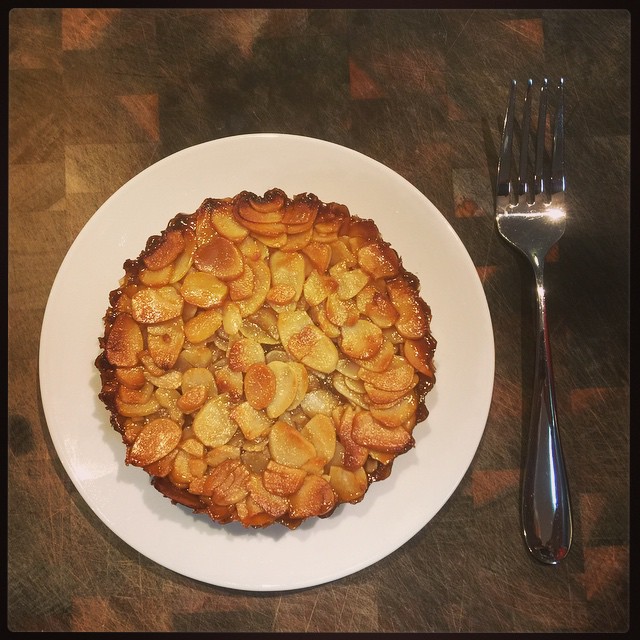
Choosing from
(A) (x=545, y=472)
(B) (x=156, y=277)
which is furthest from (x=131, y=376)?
(A) (x=545, y=472)

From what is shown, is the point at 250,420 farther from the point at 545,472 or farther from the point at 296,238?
the point at 545,472

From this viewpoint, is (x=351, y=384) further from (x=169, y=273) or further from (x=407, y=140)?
(x=407, y=140)

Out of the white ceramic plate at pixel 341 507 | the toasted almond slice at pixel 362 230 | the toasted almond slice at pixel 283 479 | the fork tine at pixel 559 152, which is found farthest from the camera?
the fork tine at pixel 559 152

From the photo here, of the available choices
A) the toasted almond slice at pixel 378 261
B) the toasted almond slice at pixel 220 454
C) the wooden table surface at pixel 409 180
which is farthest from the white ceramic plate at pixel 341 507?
the toasted almond slice at pixel 220 454

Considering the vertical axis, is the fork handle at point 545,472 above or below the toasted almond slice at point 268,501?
below

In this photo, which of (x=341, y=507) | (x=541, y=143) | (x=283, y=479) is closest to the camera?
(x=283, y=479)

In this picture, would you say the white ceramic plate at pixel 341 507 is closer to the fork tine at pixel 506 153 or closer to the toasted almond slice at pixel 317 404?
the fork tine at pixel 506 153
